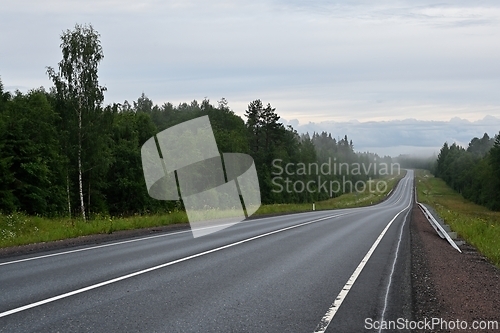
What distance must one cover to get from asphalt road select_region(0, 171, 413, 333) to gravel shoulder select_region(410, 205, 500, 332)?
254mm

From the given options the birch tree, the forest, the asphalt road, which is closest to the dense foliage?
the forest

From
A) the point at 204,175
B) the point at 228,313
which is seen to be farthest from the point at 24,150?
the point at 228,313

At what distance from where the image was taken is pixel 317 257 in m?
13.1

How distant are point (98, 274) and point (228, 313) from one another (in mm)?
4010

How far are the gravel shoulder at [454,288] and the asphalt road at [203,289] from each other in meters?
0.25

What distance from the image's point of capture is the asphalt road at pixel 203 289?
6598 mm

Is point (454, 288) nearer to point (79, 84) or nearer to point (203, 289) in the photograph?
point (203, 289)

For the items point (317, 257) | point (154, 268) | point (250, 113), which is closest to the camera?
point (154, 268)

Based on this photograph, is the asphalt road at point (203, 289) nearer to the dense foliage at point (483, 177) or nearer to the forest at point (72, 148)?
the forest at point (72, 148)

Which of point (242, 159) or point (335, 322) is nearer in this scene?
point (335, 322)

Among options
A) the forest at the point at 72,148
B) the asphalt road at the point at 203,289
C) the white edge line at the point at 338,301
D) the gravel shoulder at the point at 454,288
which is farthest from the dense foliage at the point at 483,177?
the white edge line at the point at 338,301

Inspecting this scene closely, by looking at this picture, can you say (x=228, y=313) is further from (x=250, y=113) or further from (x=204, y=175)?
(x=250, y=113)

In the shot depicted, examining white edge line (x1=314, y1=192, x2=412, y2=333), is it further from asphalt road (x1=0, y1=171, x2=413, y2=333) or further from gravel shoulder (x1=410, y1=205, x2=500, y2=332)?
gravel shoulder (x1=410, y1=205, x2=500, y2=332)

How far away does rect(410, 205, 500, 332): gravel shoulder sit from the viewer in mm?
7063
